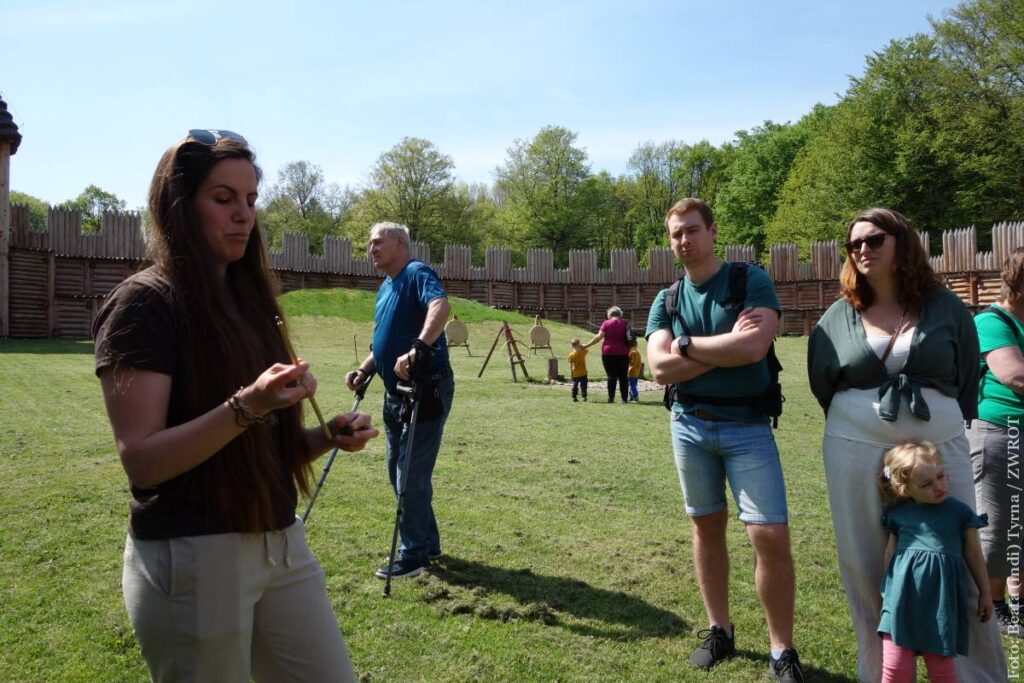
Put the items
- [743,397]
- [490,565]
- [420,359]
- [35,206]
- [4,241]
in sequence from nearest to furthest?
[743,397] < [420,359] < [490,565] < [4,241] < [35,206]

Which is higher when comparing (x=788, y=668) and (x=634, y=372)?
→ (x=634, y=372)

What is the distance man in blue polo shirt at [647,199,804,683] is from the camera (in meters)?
3.77

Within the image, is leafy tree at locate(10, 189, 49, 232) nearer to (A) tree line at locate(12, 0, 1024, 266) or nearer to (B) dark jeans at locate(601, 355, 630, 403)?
(A) tree line at locate(12, 0, 1024, 266)

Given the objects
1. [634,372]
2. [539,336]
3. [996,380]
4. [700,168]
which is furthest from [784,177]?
[996,380]

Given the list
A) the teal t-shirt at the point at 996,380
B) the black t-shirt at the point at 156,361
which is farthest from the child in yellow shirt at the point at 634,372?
the black t-shirt at the point at 156,361

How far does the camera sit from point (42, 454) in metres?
8.85

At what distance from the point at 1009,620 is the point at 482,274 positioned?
35.7 meters

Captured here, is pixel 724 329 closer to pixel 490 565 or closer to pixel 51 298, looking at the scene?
pixel 490 565

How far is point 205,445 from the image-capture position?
1880 mm

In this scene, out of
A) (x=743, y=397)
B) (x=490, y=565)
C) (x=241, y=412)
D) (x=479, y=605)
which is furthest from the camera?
(x=490, y=565)

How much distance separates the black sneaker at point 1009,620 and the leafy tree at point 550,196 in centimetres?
5514

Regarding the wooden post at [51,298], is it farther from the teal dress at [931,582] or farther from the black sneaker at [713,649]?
the teal dress at [931,582]

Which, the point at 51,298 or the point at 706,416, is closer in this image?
the point at 706,416

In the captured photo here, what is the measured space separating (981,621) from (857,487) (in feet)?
2.25
